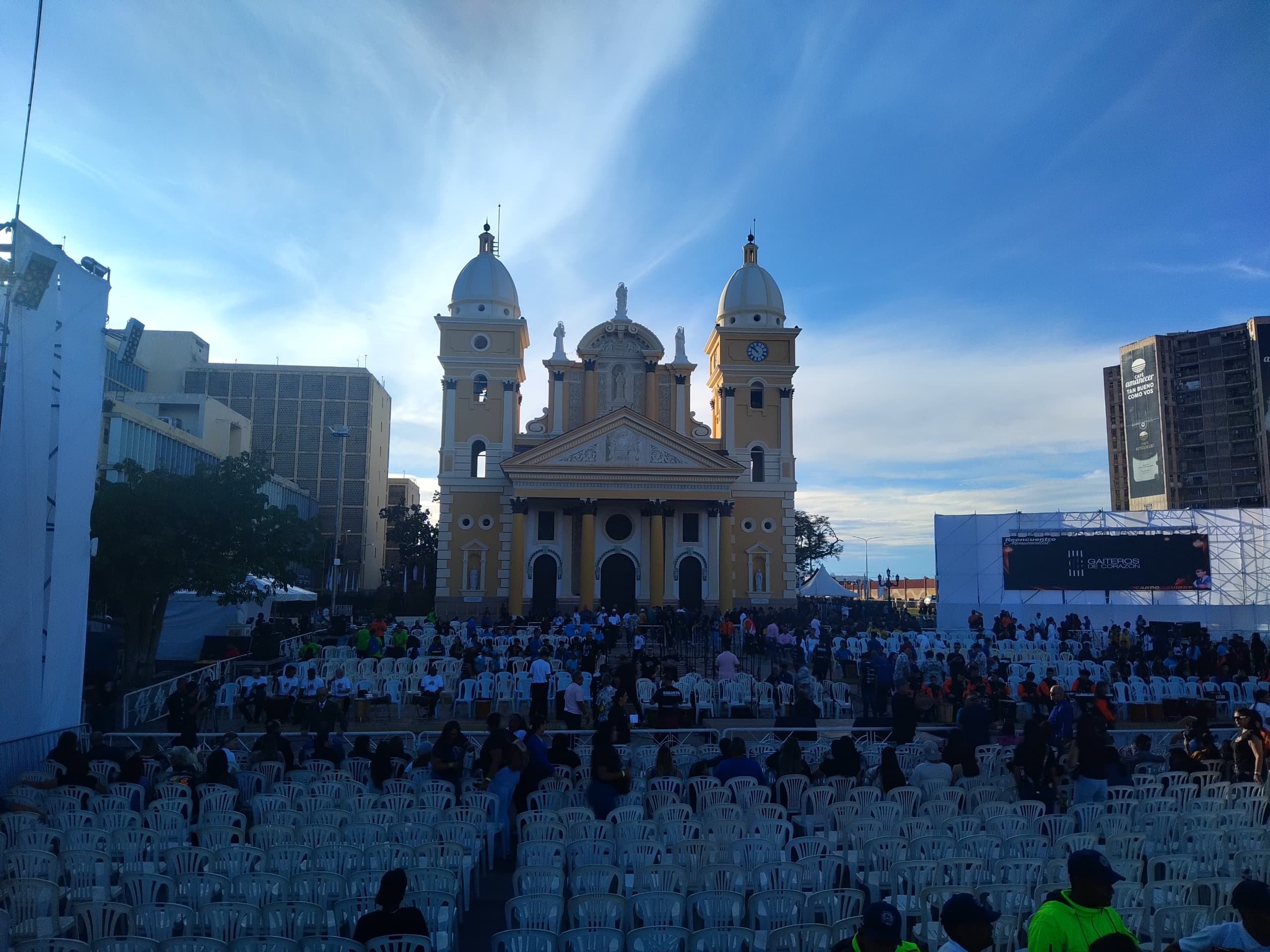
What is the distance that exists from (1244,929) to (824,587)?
1367 inches

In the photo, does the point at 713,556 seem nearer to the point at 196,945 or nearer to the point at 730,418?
the point at 730,418

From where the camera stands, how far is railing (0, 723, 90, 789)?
11523 millimetres

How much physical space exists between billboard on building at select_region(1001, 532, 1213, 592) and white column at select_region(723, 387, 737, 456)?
12156 millimetres

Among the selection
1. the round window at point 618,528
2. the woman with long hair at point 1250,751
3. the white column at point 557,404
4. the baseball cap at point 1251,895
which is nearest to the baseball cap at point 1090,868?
the baseball cap at point 1251,895

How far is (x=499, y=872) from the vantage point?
8.80 meters

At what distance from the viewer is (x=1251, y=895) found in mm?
4207

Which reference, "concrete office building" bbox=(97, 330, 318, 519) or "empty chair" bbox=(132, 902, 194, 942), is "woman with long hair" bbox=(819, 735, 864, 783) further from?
"concrete office building" bbox=(97, 330, 318, 519)

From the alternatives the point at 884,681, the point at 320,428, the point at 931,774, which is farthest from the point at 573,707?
the point at 320,428

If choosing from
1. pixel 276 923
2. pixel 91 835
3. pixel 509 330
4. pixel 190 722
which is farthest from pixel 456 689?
pixel 509 330

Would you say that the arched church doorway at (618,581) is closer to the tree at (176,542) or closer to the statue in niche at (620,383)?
the statue in niche at (620,383)

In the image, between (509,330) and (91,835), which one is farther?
(509,330)

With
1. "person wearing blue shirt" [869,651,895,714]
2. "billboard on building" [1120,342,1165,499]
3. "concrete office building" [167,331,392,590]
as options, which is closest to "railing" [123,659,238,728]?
"person wearing blue shirt" [869,651,895,714]

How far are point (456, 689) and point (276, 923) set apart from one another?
14570 mm

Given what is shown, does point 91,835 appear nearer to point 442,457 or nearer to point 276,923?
point 276,923
